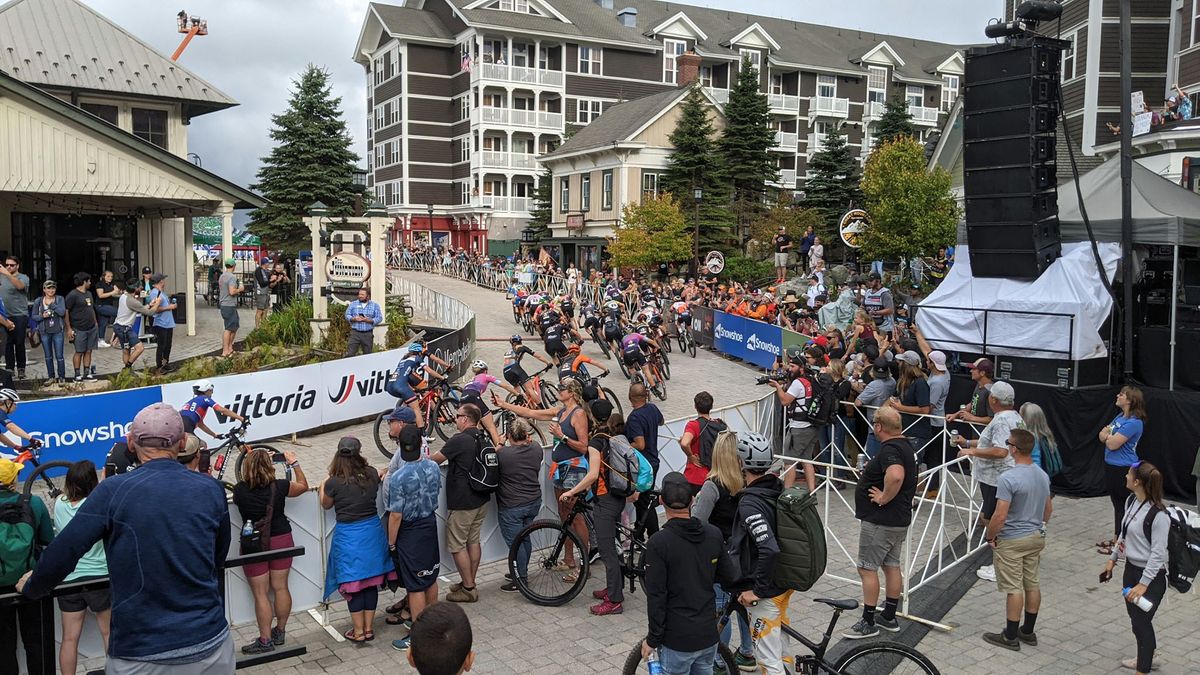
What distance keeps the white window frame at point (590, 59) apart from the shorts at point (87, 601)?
57.6 metres

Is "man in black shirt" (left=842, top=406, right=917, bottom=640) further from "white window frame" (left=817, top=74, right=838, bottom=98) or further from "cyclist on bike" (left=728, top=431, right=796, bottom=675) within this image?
"white window frame" (left=817, top=74, right=838, bottom=98)

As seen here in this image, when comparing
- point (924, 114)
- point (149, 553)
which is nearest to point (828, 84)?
point (924, 114)

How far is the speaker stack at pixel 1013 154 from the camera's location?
46.0 ft

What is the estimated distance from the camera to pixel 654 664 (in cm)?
541

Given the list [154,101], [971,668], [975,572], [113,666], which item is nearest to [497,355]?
[154,101]

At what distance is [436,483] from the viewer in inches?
298

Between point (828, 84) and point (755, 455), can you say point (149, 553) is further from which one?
point (828, 84)

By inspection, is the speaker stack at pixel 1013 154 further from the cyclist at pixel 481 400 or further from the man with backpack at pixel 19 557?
the man with backpack at pixel 19 557

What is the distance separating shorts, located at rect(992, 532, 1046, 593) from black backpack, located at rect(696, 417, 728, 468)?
2.80 m

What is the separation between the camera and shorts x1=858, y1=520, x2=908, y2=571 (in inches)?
299

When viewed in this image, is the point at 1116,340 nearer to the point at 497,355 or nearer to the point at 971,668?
the point at 971,668

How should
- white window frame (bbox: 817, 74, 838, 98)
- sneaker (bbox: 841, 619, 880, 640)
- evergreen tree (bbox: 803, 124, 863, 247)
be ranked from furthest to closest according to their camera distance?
white window frame (bbox: 817, 74, 838, 98), evergreen tree (bbox: 803, 124, 863, 247), sneaker (bbox: 841, 619, 880, 640)

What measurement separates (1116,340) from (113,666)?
48.1 ft

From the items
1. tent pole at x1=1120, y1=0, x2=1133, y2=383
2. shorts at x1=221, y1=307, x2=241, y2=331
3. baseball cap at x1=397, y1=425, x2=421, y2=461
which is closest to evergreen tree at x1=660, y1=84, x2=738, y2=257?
shorts at x1=221, y1=307, x2=241, y2=331
